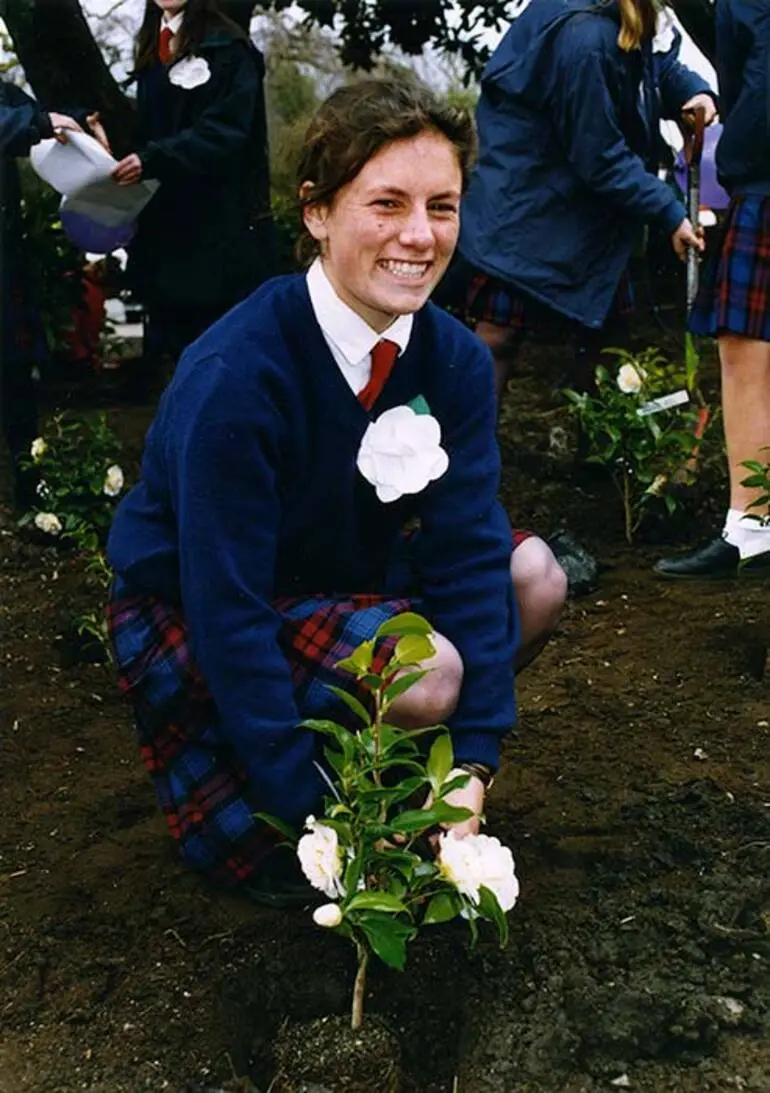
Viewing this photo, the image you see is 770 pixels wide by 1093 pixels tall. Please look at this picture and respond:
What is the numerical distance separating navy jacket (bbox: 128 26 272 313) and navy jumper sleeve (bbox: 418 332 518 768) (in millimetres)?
2095

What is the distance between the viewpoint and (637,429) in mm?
3852

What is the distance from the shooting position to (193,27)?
13.1ft

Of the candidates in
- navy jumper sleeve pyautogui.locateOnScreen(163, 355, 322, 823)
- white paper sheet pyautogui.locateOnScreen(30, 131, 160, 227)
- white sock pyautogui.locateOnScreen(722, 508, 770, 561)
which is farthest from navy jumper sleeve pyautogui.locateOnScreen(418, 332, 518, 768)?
white paper sheet pyautogui.locateOnScreen(30, 131, 160, 227)

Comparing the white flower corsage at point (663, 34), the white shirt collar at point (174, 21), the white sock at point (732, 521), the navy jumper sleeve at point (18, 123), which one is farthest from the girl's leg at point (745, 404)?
the navy jumper sleeve at point (18, 123)

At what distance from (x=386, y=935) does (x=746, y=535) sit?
2.11 meters

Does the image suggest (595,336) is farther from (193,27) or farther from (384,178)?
(384,178)

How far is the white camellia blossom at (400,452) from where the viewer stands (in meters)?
2.04

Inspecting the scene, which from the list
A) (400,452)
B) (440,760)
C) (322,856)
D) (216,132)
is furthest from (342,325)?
(216,132)

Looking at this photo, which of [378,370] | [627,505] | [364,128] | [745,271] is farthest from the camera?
[627,505]

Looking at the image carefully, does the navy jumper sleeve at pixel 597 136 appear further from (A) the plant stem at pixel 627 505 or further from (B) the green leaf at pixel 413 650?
(B) the green leaf at pixel 413 650

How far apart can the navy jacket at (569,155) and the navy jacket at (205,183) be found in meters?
0.68

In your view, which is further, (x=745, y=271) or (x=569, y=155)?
(x=569, y=155)

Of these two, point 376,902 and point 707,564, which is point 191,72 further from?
point 376,902

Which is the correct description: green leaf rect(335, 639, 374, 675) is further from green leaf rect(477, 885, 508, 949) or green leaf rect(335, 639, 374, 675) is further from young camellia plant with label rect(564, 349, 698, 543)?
young camellia plant with label rect(564, 349, 698, 543)
